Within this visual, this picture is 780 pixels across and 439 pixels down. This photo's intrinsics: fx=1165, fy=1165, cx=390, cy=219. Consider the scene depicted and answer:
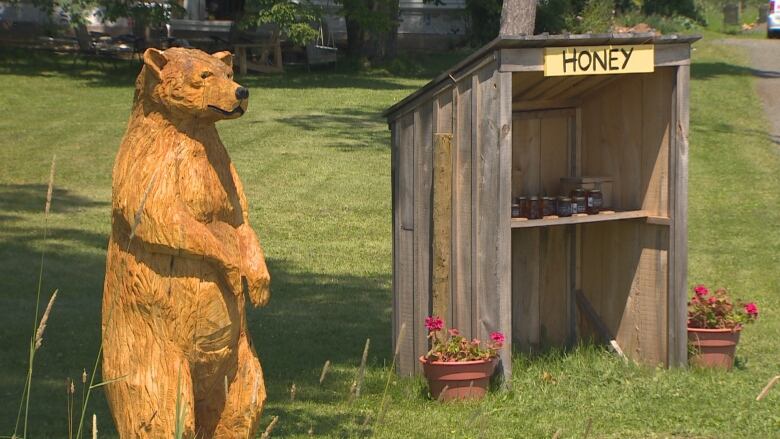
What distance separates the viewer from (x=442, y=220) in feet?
24.2

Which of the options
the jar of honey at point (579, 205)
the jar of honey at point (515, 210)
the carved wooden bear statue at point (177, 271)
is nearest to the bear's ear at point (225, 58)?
the carved wooden bear statue at point (177, 271)

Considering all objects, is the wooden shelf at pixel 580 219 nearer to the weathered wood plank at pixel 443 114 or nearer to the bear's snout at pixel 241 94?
the weathered wood plank at pixel 443 114

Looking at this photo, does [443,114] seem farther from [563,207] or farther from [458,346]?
[458,346]

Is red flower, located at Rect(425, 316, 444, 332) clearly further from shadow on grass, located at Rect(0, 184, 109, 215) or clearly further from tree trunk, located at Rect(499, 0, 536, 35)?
tree trunk, located at Rect(499, 0, 536, 35)

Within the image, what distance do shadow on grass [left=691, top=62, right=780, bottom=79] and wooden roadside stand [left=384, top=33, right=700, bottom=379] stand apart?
62.8ft

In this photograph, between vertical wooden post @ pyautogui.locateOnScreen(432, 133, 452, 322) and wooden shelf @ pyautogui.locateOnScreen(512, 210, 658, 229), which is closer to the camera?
vertical wooden post @ pyautogui.locateOnScreen(432, 133, 452, 322)

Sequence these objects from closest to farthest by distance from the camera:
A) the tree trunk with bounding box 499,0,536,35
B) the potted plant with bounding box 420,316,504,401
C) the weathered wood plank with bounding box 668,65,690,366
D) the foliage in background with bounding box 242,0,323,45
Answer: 1. the potted plant with bounding box 420,316,504,401
2. the weathered wood plank with bounding box 668,65,690,366
3. the tree trunk with bounding box 499,0,536,35
4. the foliage in background with bounding box 242,0,323,45

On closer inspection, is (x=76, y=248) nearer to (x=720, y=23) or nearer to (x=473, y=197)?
(x=473, y=197)

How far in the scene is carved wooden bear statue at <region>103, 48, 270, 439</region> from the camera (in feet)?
14.9

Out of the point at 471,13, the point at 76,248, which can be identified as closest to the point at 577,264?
the point at 76,248

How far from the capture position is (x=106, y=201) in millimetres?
14953

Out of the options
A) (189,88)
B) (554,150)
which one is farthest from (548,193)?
(189,88)

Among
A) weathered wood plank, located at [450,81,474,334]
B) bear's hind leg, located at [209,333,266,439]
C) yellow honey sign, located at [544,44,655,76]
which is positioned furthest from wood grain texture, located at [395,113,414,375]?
bear's hind leg, located at [209,333,266,439]

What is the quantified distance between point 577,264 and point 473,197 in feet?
5.62
